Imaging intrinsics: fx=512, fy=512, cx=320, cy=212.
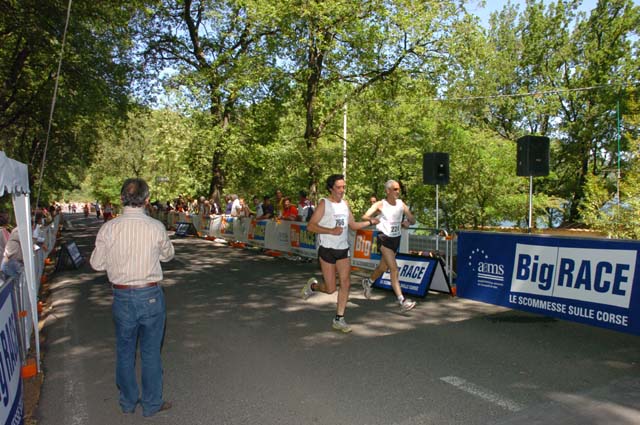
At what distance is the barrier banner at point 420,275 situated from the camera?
346 inches

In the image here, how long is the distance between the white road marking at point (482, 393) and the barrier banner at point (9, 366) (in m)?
3.53

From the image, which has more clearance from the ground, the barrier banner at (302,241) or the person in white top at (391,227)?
the person in white top at (391,227)

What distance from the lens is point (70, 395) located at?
15.3 ft

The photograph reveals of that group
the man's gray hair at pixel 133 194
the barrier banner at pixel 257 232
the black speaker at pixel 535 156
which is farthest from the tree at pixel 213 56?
the man's gray hair at pixel 133 194

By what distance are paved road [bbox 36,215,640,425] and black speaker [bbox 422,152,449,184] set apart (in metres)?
3.94

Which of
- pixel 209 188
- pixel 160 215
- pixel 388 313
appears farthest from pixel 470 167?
pixel 388 313

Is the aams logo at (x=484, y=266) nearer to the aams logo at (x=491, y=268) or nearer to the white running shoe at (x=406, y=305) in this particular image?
the aams logo at (x=491, y=268)

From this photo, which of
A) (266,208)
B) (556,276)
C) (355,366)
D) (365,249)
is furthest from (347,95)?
(355,366)

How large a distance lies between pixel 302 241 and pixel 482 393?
34.3ft

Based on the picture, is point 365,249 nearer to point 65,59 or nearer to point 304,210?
point 304,210

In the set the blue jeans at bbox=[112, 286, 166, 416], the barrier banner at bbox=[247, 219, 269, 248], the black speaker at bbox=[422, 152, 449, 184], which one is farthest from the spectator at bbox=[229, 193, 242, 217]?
the blue jeans at bbox=[112, 286, 166, 416]

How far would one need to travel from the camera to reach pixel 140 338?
13.2 feet

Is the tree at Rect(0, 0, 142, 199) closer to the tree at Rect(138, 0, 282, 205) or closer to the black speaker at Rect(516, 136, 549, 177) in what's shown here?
the tree at Rect(138, 0, 282, 205)

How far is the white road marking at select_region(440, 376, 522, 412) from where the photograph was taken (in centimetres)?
419
